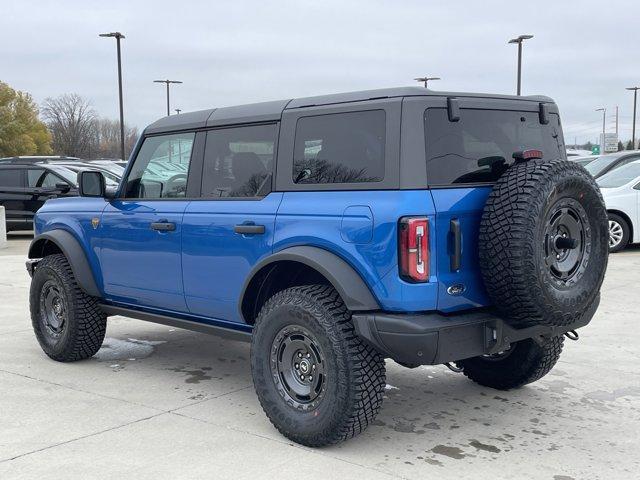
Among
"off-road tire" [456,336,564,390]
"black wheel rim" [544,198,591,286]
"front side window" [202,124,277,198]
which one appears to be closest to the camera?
"black wheel rim" [544,198,591,286]

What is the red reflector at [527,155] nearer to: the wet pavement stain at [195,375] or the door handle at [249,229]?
the door handle at [249,229]

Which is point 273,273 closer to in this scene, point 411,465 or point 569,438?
point 411,465

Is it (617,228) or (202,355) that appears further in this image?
(617,228)

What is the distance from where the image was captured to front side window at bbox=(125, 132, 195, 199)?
5066 mm

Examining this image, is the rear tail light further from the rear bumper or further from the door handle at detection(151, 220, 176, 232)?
the door handle at detection(151, 220, 176, 232)

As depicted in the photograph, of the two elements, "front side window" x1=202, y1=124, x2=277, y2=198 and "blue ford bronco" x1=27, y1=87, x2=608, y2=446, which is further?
"front side window" x1=202, y1=124, x2=277, y2=198

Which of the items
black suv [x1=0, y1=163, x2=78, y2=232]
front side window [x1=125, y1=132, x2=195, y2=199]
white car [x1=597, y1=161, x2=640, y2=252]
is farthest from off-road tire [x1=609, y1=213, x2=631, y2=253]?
black suv [x1=0, y1=163, x2=78, y2=232]

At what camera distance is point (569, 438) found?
13.6ft

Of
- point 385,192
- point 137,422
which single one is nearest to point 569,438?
point 385,192

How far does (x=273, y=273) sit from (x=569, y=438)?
190cm

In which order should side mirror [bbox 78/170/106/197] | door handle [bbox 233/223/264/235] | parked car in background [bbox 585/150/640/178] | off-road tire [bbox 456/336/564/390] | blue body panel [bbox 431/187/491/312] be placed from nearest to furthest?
blue body panel [bbox 431/187/491/312] → door handle [bbox 233/223/264/235] → off-road tire [bbox 456/336/564/390] → side mirror [bbox 78/170/106/197] → parked car in background [bbox 585/150/640/178]

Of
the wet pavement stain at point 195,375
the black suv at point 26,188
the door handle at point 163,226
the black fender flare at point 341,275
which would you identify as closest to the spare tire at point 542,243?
the black fender flare at point 341,275

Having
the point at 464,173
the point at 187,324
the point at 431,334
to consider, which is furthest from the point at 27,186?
the point at 431,334

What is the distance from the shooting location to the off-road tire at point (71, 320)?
5668mm
